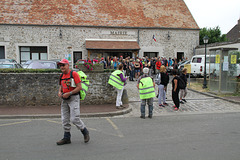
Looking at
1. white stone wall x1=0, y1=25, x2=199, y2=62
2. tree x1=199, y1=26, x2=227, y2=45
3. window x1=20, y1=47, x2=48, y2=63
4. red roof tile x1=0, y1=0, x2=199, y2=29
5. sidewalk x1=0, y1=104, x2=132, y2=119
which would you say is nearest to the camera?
sidewalk x1=0, y1=104, x2=132, y2=119

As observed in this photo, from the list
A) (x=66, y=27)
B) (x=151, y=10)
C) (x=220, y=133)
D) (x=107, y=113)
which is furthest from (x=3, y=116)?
(x=151, y=10)

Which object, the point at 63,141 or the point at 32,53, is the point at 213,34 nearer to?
the point at 32,53

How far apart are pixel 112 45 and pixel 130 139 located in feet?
57.3

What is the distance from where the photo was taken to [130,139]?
5.14 m

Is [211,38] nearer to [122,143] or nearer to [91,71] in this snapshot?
[91,71]

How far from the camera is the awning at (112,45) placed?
21300 mm

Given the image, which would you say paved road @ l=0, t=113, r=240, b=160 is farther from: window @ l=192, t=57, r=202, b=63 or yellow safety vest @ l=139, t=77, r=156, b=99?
window @ l=192, t=57, r=202, b=63

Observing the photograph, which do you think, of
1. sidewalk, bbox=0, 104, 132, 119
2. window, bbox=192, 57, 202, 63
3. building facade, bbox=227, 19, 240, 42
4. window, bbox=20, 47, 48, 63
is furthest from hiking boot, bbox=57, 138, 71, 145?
building facade, bbox=227, 19, 240, 42

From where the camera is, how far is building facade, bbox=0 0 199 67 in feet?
69.7

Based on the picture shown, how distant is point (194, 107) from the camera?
8969 millimetres

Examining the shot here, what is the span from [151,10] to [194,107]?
18.7m

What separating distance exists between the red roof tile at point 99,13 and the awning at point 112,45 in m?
1.98

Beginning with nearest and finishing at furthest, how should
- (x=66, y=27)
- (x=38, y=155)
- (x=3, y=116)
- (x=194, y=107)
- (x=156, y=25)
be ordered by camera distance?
(x=38, y=155)
(x=3, y=116)
(x=194, y=107)
(x=66, y=27)
(x=156, y=25)

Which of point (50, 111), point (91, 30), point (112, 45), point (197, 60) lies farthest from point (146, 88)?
point (91, 30)
